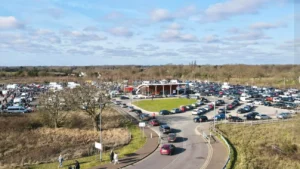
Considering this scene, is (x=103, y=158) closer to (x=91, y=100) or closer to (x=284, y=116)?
(x=91, y=100)

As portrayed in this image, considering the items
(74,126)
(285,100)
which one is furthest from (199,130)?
(285,100)

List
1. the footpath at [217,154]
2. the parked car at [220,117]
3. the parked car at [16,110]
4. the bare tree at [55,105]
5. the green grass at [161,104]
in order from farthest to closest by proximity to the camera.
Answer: the green grass at [161,104] → the parked car at [16,110] → the parked car at [220,117] → the bare tree at [55,105] → the footpath at [217,154]

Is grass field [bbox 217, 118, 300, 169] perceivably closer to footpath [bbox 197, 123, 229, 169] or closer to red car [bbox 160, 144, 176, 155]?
footpath [bbox 197, 123, 229, 169]

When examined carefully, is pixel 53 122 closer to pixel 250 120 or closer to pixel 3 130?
pixel 3 130

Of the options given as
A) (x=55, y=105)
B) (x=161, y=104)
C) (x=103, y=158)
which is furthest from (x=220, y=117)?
(x=55, y=105)

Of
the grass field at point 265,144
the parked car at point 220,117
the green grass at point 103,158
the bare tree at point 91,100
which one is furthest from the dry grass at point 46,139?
the parked car at point 220,117

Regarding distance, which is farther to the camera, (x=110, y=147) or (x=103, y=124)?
(x=103, y=124)

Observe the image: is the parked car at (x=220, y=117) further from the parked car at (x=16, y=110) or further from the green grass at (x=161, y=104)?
the parked car at (x=16, y=110)
